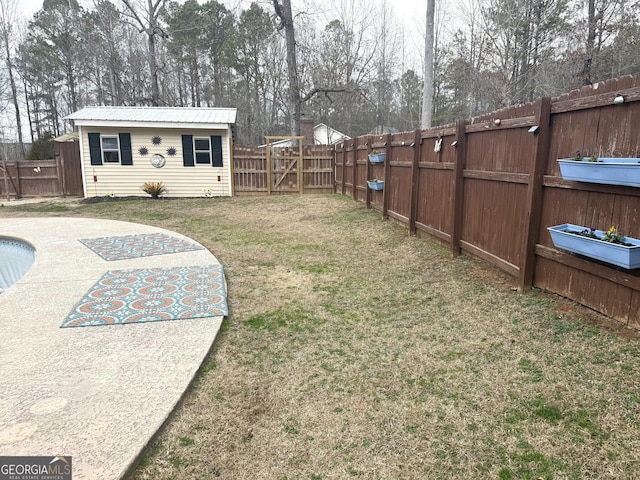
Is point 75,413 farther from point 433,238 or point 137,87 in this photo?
point 137,87

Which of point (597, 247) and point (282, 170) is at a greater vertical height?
point (282, 170)

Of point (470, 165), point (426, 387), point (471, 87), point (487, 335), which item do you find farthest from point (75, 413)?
point (471, 87)

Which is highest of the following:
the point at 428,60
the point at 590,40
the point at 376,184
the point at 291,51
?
the point at 291,51

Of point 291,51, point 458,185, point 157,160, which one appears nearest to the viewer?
point 458,185

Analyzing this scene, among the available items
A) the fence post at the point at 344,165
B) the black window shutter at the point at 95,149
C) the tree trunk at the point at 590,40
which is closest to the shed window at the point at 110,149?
the black window shutter at the point at 95,149

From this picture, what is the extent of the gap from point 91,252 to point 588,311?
249 inches

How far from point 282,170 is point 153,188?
4.38 m

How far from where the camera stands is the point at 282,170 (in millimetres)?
14383

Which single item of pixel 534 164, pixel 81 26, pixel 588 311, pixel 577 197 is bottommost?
pixel 588 311

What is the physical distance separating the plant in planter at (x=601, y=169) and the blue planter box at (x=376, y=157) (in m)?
5.05

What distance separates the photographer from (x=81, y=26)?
24672 millimetres

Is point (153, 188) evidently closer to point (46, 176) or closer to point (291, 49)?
point (46, 176)

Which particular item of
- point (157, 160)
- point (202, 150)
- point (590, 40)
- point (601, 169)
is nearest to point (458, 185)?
point (601, 169)

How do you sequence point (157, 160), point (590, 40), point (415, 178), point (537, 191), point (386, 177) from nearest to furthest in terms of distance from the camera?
point (537, 191)
point (415, 178)
point (386, 177)
point (157, 160)
point (590, 40)
